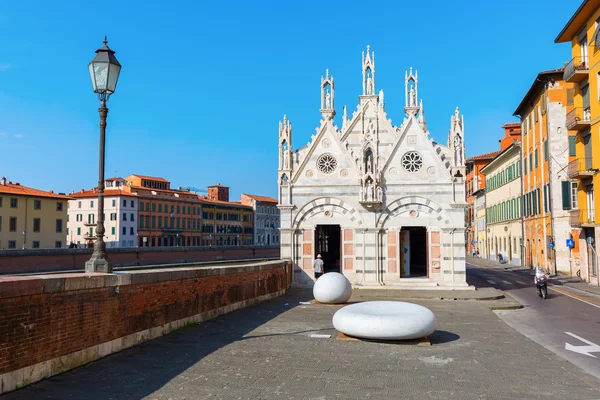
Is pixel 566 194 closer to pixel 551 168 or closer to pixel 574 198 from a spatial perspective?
pixel 574 198

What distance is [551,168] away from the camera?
40.6m

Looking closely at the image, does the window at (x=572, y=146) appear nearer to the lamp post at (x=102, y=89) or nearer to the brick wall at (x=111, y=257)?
the brick wall at (x=111, y=257)

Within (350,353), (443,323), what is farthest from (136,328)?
(443,323)

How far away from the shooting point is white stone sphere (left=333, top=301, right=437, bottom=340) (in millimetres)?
13234

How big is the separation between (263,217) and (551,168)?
307 ft

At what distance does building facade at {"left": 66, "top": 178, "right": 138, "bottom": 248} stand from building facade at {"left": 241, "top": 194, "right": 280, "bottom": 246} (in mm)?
35948

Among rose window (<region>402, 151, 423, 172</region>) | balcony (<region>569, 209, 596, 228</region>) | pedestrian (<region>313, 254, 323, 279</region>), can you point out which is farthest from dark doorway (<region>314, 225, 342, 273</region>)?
balcony (<region>569, 209, 596, 228</region>)

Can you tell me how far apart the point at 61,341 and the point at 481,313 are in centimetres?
1551

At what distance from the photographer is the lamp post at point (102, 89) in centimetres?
1147

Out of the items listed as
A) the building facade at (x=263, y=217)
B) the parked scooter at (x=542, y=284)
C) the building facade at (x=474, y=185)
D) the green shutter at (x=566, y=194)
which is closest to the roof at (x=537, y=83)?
the green shutter at (x=566, y=194)

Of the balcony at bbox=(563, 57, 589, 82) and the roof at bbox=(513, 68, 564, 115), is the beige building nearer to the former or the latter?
the roof at bbox=(513, 68, 564, 115)

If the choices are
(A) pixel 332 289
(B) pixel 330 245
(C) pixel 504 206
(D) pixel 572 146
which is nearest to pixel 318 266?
(A) pixel 332 289

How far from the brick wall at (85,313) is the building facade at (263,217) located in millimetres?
109595

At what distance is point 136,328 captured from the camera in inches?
499
